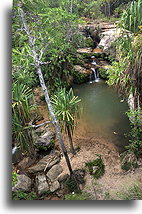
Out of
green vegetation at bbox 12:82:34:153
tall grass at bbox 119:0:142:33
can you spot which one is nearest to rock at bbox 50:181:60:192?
green vegetation at bbox 12:82:34:153

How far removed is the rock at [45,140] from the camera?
4.05 metres

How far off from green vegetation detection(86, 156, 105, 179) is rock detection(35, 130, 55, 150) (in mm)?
1332

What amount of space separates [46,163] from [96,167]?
4.14 feet

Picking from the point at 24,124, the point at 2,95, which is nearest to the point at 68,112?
the point at 24,124

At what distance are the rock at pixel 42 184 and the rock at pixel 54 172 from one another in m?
0.14

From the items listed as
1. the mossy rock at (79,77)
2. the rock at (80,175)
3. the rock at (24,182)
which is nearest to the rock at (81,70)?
the mossy rock at (79,77)

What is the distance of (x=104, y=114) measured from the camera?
17.5 feet

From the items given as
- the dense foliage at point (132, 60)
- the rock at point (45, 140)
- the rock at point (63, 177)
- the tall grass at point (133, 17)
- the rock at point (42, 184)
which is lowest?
the rock at point (42, 184)

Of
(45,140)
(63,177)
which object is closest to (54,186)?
(63,177)

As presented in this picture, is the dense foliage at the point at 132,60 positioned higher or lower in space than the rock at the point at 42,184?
higher

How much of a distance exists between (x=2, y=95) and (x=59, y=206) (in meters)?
1.64

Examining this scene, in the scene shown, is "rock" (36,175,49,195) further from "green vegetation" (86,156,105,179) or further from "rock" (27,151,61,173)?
"green vegetation" (86,156,105,179)

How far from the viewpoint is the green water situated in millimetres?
4386

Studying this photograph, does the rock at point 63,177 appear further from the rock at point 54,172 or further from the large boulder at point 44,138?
the large boulder at point 44,138
